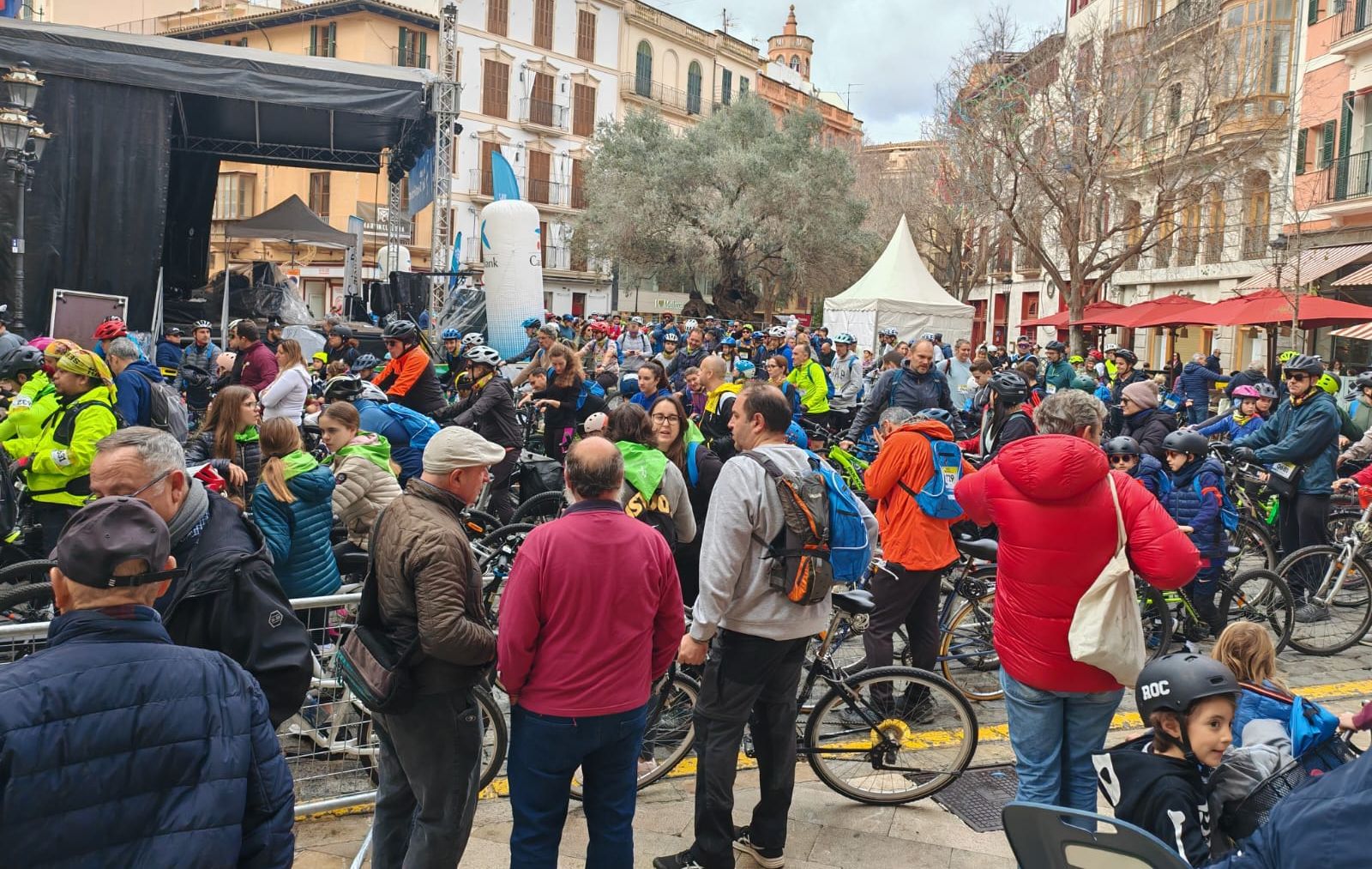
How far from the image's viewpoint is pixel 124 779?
6.45ft

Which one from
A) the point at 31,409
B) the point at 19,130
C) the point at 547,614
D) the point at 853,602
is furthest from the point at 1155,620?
the point at 19,130

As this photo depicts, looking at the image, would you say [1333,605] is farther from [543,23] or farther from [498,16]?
[543,23]

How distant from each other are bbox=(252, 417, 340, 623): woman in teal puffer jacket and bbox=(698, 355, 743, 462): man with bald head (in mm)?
2733

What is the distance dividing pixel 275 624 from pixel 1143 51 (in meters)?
25.3

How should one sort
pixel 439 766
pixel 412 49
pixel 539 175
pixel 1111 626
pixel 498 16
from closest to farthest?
1. pixel 439 766
2. pixel 1111 626
3. pixel 412 49
4. pixel 498 16
5. pixel 539 175

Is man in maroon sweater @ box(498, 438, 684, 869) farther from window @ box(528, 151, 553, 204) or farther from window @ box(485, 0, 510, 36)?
window @ box(485, 0, 510, 36)

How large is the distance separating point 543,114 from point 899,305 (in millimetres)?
28509

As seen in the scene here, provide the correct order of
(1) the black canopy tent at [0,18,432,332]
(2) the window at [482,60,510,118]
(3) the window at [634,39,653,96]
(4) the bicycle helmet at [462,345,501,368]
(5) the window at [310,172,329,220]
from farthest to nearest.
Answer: (3) the window at [634,39,653,96] < (2) the window at [482,60,510,118] < (5) the window at [310,172,329,220] < (1) the black canopy tent at [0,18,432,332] < (4) the bicycle helmet at [462,345,501,368]

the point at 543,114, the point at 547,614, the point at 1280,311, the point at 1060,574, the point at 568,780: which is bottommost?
the point at 568,780

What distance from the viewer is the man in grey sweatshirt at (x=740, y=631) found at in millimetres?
3727

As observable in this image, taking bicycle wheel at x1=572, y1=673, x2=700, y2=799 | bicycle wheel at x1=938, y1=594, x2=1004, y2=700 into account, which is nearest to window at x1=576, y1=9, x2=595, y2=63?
bicycle wheel at x1=938, y1=594, x2=1004, y2=700

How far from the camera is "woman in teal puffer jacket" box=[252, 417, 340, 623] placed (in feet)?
14.8

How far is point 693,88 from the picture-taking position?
5434 cm

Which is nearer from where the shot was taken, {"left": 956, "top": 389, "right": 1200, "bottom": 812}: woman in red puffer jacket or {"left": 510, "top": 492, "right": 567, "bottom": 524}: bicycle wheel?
{"left": 956, "top": 389, "right": 1200, "bottom": 812}: woman in red puffer jacket
